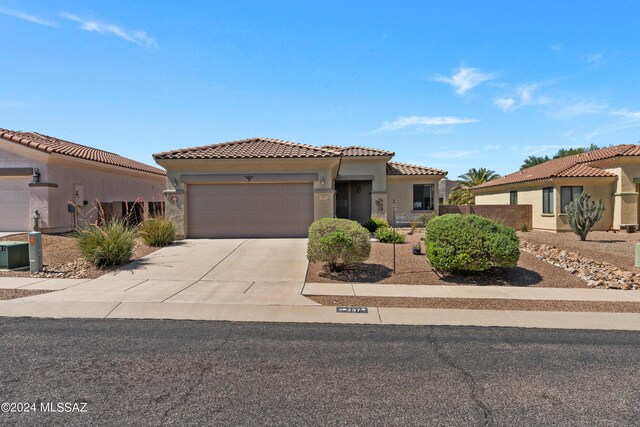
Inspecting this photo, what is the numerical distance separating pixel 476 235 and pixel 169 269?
8680 mm

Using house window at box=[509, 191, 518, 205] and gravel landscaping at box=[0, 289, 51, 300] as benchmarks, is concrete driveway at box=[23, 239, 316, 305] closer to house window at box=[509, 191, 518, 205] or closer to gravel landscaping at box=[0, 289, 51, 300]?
gravel landscaping at box=[0, 289, 51, 300]

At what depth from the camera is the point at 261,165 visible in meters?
15.6

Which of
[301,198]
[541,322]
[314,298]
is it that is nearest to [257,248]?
[301,198]

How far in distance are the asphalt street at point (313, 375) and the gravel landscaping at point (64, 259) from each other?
439 cm

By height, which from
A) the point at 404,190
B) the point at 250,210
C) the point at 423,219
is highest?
the point at 404,190

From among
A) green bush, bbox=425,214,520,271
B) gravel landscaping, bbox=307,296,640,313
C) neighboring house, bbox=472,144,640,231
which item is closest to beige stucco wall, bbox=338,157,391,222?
neighboring house, bbox=472,144,640,231

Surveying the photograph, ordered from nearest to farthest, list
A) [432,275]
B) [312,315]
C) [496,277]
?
[312,315] → [496,277] → [432,275]

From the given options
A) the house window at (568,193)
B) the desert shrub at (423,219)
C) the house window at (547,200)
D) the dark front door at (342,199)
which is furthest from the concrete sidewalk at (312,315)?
the house window at (547,200)

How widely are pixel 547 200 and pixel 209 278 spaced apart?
20.8 metres

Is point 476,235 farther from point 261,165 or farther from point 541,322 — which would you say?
point 261,165

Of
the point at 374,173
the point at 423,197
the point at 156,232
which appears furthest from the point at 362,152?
the point at 156,232

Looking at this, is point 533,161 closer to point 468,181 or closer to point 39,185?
point 468,181

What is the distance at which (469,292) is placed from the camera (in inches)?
336

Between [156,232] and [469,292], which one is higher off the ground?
[156,232]
